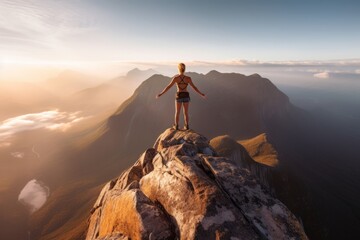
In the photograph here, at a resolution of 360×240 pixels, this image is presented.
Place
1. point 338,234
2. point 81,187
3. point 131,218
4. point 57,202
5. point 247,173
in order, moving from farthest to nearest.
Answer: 1. point 81,187
2. point 57,202
3. point 338,234
4. point 247,173
5. point 131,218

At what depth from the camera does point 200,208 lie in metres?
10.4

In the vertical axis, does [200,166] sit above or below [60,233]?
above

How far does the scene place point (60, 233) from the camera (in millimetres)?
113312

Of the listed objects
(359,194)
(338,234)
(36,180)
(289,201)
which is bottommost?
(359,194)

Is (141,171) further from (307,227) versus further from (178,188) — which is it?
(307,227)

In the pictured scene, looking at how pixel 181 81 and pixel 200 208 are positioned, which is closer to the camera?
pixel 200 208

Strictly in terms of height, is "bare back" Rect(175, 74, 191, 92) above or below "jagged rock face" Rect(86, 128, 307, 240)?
above

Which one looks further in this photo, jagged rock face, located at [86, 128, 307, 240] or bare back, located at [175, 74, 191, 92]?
bare back, located at [175, 74, 191, 92]

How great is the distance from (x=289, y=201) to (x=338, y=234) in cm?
6341

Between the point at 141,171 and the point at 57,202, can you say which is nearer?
the point at 141,171

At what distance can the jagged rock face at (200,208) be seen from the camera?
994 cm

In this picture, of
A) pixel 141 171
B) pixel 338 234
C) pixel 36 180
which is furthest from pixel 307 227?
pixel 36 180

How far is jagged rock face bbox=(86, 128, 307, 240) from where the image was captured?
9938 millimetres

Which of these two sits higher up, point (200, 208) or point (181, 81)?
point (181, 81)
